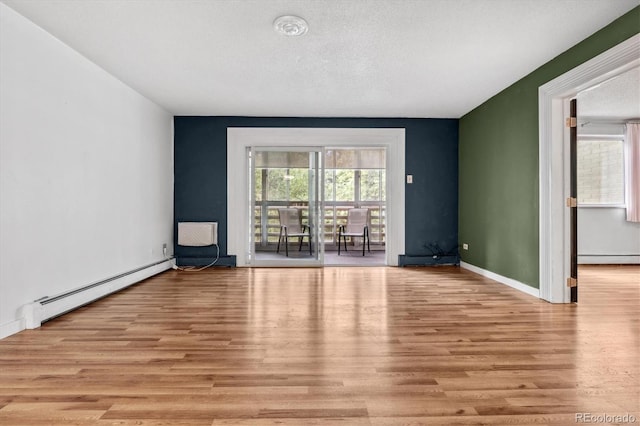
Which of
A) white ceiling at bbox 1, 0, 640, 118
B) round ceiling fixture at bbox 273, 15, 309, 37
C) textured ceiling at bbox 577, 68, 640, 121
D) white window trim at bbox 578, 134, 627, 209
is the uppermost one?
textured ceiling at bbox 577, 68, 640, 121

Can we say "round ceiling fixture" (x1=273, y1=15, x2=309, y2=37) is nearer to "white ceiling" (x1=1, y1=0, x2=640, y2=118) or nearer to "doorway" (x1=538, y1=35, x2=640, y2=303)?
"white ceiling" (x1=1, y1=0, x2=640, y2=118)

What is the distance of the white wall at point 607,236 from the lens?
5848 millimetres

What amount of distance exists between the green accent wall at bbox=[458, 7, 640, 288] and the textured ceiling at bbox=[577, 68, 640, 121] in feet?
2.37

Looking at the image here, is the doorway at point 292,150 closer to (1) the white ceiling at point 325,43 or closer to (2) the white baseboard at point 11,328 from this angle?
(1) the white ceiling at point 325,43

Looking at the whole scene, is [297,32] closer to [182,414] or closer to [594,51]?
[594,51]

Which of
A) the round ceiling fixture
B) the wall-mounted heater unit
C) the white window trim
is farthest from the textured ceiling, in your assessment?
the wall-mounted heater unit

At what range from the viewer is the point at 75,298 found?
10.3 ft

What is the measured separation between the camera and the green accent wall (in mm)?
3312

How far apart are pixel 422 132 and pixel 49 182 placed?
15.7ft

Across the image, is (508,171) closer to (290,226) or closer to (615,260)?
(290,226)

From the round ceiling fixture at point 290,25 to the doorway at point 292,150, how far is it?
2.69 meters

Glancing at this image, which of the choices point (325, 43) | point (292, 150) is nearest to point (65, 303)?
point (325, 43)

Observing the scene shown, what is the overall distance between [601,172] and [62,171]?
755cm

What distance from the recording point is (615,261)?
5.84 meters
